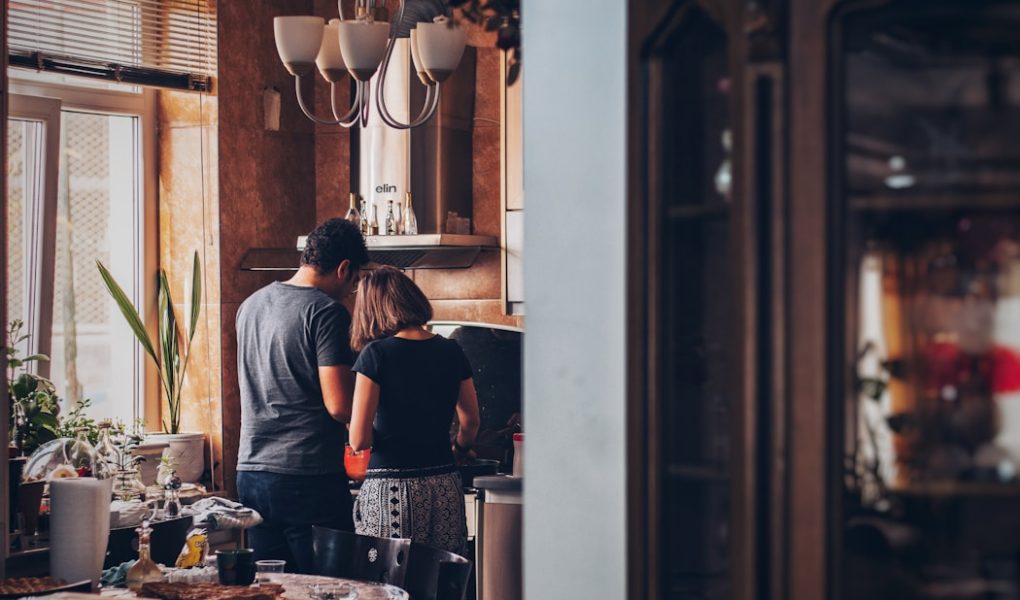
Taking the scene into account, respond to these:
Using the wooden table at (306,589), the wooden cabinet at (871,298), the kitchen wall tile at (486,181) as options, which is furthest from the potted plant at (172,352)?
the wooden cabinet at (871,298)

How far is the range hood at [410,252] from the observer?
16.8 feet

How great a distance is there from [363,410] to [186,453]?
5.35 feet

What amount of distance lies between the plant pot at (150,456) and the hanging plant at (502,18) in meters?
3.41

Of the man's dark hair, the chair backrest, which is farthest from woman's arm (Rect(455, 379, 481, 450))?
the chair backrest

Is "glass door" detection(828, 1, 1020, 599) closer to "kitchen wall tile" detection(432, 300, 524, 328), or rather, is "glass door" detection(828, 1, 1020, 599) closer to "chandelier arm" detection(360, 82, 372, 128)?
"chandelier arm" detection(360, 82, 372, 128)

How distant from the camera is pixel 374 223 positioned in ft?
17.3

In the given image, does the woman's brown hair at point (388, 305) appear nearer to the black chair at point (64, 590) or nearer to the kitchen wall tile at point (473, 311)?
the black chair at point (64, 590)

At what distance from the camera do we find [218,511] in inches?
148

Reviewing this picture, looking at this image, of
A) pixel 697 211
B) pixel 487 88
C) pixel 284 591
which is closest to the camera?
pixel 697 211

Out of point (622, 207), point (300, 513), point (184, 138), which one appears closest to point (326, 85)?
point (184, 138)

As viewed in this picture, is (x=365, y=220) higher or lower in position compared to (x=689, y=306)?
higher

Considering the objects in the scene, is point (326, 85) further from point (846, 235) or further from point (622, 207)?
point (846, 235)

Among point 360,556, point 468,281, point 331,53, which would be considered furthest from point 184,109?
point 360,556

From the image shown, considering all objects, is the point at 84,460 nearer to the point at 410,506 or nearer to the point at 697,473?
the point at 410,506
